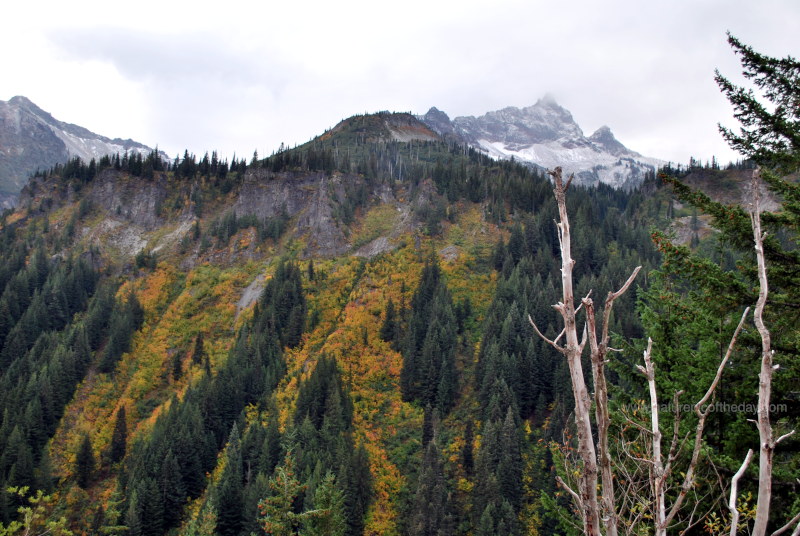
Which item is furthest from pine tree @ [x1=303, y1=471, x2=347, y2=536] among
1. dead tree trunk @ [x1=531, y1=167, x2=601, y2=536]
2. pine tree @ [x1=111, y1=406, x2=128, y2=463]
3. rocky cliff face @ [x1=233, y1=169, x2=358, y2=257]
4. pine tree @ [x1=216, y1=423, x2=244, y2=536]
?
rocky cliff face @ [x1=233, y1=169, x2=358, y2=257]

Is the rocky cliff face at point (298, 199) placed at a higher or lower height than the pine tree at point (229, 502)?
higher

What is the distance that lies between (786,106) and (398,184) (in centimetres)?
9222

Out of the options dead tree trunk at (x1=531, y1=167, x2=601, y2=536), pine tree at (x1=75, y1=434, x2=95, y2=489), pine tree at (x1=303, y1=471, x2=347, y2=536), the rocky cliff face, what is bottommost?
pine tree at (x1=75, y1=434, x2=95, y2=489)

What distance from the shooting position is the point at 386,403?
178ft

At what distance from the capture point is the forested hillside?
71.2ft

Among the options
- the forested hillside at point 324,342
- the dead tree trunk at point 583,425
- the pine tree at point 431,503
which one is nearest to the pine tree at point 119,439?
the forested hillside at point 324,342

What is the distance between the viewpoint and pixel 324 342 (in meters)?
62.2

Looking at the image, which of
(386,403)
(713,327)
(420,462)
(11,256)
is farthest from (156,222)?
(713,327)

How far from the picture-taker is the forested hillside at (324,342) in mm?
21703

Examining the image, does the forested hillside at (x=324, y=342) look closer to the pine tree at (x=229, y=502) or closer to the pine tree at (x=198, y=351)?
the pine tree at (x=229, y=502)

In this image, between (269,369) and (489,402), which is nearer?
(489,402)

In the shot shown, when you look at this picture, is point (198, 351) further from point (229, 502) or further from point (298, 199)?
point (298, 199)

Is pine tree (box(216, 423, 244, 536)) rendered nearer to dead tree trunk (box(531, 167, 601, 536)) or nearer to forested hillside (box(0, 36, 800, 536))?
forested hillside (box(0, 36, 800, 536))

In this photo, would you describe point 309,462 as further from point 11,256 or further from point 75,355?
point 11,256
